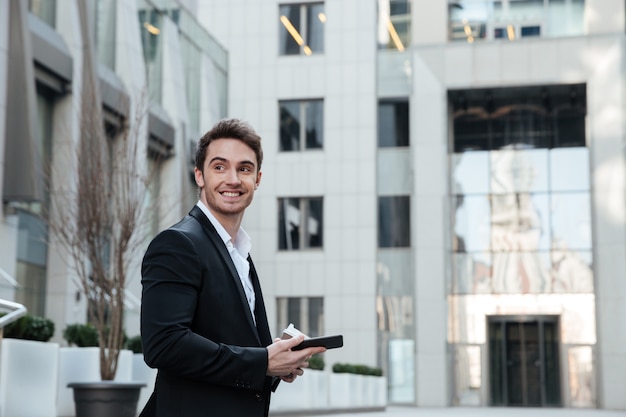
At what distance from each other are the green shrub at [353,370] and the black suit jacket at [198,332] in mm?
26226

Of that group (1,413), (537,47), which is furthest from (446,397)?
(1,413)

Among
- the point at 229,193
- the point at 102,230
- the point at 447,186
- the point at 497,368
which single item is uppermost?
the point at 447,186

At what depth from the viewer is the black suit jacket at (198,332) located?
8.96ft

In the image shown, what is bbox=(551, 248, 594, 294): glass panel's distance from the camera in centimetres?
3762

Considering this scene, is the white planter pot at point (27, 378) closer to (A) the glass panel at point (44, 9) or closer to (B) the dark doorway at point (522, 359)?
(A) the glass panel at point (44, 9)

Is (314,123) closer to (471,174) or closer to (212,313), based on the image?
(471,174)

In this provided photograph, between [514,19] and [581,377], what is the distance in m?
13.7

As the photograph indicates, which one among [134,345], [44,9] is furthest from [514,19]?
[134,345]

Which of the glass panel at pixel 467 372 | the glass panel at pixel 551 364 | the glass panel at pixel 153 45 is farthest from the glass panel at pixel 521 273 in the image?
the glass panel at pixel 153 45

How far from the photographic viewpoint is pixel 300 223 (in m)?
40.2

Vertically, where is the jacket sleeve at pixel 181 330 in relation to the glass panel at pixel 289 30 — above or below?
below

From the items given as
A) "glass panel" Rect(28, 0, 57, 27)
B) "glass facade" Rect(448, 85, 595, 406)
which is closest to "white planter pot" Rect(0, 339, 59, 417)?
"glass panel" Rect(28, 0, 57, 27)

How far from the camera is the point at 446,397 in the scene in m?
37.5

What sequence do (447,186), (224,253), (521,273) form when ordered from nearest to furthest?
(224,253), (521,273), (447,186)
